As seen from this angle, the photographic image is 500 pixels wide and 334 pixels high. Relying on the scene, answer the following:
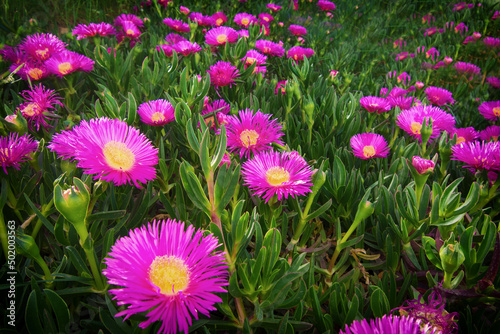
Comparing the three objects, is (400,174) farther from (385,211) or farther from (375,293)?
(375,293)

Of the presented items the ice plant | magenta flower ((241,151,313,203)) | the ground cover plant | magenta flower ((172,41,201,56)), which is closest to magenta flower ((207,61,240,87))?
the ground cover plant

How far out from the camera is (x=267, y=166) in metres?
0.74

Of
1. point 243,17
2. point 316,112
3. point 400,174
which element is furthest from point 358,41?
point 400,174

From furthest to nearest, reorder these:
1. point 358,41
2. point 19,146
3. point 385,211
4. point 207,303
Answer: point 358,41 → point 385,211 → point 19,146 → point 207,303

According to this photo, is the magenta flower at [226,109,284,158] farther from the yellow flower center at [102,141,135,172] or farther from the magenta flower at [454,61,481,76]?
the magenta flower at [454,61,481,76]

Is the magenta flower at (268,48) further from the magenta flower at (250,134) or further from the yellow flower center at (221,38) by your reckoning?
the magenta flower at (250,134)

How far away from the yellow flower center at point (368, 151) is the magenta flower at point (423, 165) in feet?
0.57

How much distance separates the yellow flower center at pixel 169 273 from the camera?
483 millimetres

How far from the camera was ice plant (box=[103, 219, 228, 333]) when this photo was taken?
41cm

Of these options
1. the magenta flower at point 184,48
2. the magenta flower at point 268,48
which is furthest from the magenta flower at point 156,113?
the magenta flower at point 268,48

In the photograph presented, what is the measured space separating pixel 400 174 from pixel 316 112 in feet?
1.35

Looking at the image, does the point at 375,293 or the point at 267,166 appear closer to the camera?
the point at 375,293

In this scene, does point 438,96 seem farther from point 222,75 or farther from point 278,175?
point 278,175

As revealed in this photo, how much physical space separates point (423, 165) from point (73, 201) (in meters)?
0.71
